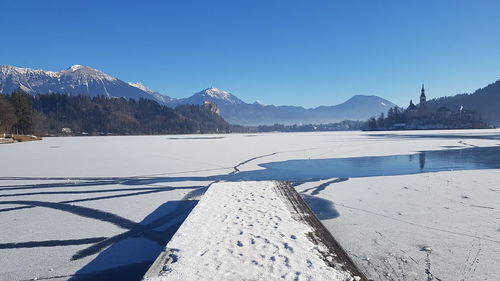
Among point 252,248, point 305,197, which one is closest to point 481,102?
point 305,197

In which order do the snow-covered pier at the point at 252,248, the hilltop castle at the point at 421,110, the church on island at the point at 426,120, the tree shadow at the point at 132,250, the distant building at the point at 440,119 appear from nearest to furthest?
the snow-covered pier at the point at 252,248
the tree shadow at the point at 132,250
the church on island at the point at 426,120
the distant building at the point at 440,119
the hilltop castle at the point at 421,110

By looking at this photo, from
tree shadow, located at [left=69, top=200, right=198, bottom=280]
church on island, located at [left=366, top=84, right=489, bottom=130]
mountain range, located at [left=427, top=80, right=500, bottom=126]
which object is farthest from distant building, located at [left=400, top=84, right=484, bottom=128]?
tree shadow, located at [left=69, top=200, right=198, bottom=280]

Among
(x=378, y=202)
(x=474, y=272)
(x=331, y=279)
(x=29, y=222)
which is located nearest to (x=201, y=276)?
(x=331, y=279)

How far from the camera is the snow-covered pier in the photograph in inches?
141

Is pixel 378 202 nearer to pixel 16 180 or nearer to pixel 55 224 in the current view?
pixel 55 224

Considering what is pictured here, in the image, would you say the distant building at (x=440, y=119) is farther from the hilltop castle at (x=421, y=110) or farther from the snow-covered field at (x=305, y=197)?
the snow-covered field at (x=305, y=197)

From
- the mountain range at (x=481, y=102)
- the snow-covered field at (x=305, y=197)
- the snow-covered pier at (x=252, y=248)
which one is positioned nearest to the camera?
the snow-covered pier at (x=252, y=248)

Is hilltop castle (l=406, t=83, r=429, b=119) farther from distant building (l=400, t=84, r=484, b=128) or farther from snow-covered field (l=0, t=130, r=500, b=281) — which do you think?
snow-covered field (l=0, t=130, r=500, b=281)

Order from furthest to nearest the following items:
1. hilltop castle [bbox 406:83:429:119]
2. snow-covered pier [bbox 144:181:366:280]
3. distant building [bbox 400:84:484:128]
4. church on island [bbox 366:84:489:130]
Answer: hilltop castle [bbox 406:83:429:119]
distant building [bbox 400:84:484:128]
church on island [bbox 366:84:489:130]
snow-covered pier [bbox 144:181:366:280]

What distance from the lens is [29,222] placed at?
623 cm

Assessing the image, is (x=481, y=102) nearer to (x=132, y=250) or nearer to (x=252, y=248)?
(x=252, y=248)

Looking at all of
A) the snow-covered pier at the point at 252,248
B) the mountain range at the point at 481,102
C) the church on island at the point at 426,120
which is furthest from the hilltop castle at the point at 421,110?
the snow-covered pier at the point at 252,248

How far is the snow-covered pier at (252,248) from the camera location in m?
3.58

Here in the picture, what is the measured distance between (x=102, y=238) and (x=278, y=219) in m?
3.22
